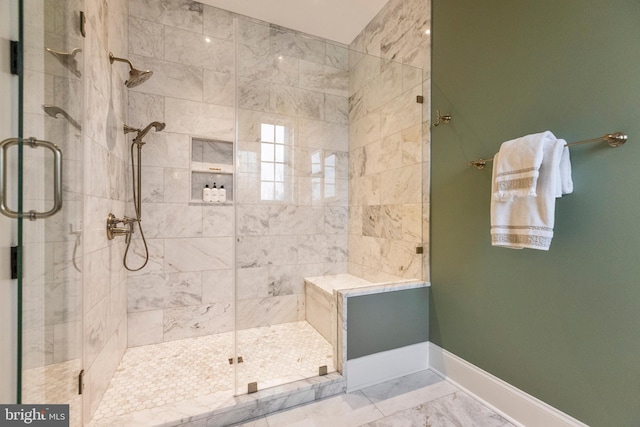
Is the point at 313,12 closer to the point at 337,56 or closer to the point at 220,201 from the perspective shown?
the point at 337,56

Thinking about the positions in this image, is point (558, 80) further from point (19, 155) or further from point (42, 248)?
point (42, 248)

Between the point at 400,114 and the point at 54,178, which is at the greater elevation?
the point at 400,114

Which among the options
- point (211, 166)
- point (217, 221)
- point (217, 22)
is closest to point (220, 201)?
point (217, 221)

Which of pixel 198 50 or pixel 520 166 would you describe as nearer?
pixel 520 166

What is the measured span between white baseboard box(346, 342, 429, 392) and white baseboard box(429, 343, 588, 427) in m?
0.09

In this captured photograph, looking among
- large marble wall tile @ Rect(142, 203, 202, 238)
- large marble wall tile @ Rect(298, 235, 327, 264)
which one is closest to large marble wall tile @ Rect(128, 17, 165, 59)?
large marble wall tile @ Rect(142, 203, 202, 238)

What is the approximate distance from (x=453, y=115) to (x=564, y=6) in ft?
2.26

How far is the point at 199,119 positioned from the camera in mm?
2434

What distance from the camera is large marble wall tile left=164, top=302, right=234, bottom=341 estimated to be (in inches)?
92.3

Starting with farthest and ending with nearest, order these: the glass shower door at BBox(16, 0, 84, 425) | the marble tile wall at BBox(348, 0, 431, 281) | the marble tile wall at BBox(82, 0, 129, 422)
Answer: the marble tile wall at BBox(348, 0, 431, 281), the marble tile wall at BBox(82, 0, 129, 422), the glass shower door at BBox(16, 0, 84, 425)

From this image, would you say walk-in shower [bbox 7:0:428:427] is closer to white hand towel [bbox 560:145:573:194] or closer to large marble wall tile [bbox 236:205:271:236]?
large marble wall tile [bbox 236:205:271:236]

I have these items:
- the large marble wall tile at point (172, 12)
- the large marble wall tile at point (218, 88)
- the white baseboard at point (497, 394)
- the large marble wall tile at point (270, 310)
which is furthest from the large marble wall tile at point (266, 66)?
the white baseboard at point (497, 394)

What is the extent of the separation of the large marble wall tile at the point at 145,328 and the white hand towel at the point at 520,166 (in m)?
2.70

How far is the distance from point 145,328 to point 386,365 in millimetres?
2008
